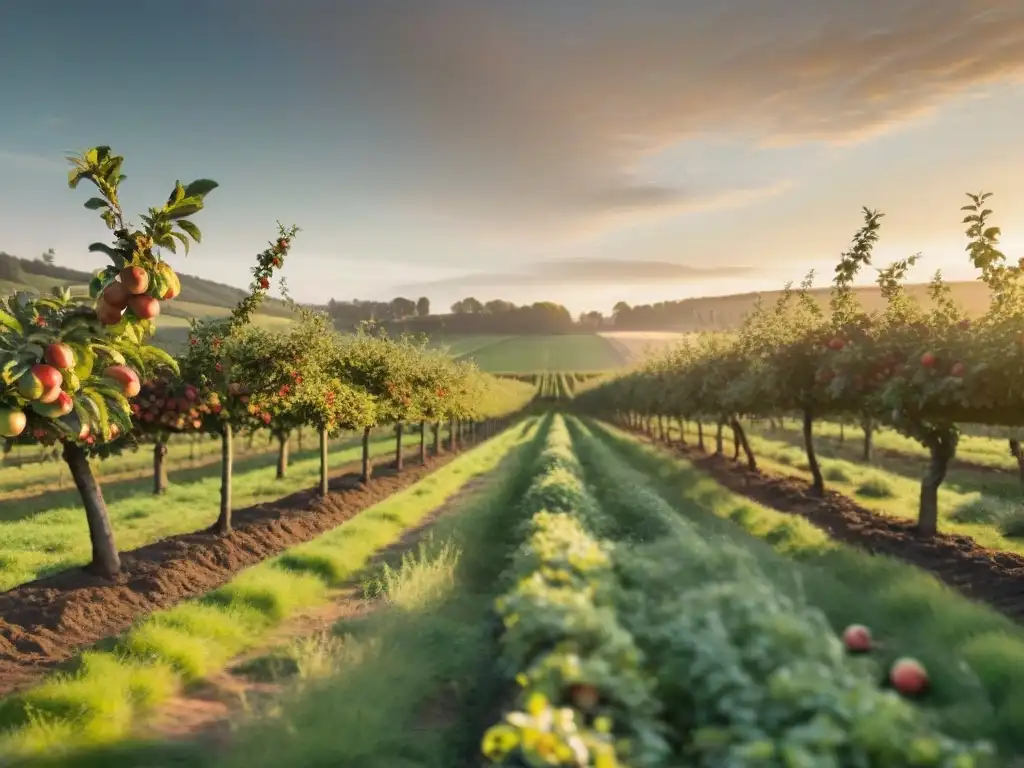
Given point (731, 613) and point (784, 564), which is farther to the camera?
point (784, 564)

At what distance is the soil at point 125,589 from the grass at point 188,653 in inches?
41.2

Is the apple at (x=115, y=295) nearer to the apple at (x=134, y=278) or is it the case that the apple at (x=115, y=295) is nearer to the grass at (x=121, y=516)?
the apple at (x=134, y=278)

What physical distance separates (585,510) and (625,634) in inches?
278

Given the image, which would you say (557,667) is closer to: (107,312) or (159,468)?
(107,312)

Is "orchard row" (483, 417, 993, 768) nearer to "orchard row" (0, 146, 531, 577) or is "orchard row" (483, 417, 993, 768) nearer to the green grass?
"orchard row" (0, 146, 531, 577)

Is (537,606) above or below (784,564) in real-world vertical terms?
above

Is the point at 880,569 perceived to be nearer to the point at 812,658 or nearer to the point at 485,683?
the point at 485,683

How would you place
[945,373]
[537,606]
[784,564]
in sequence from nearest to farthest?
1. [537,606]
2. [784,564]
3. [945,373]

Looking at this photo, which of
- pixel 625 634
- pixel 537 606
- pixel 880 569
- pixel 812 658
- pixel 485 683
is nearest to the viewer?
pixel 812 658

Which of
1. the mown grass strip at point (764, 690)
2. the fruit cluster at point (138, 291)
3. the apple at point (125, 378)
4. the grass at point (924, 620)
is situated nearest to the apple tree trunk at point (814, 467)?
the grass at point (924, 620)

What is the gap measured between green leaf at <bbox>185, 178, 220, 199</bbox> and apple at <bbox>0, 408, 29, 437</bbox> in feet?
8.10

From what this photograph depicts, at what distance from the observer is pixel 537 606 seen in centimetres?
411

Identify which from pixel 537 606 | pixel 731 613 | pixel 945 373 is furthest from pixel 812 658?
pixel 945 373

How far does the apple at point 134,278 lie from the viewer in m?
5.35
